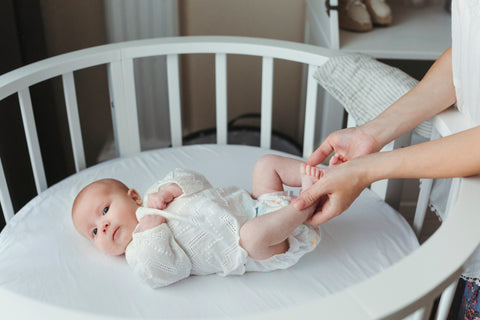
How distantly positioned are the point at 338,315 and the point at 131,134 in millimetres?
885

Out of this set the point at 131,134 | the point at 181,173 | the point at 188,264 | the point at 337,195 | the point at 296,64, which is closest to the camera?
the point at 337,195

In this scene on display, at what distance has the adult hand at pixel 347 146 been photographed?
3.06ft

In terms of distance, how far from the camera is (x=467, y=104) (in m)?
0.83

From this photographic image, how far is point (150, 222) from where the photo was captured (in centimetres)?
95

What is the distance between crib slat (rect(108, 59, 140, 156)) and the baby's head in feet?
0.86

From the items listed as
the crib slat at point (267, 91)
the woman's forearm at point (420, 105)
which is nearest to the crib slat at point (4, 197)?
the crib slat at point (267, 91)

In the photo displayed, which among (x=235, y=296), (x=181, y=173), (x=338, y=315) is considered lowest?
(x=235, y=296)

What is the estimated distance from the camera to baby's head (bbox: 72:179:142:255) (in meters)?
0.96

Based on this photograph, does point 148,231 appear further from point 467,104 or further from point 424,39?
point 424,39

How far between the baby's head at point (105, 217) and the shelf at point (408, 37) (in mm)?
663

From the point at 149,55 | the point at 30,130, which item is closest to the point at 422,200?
the point at 149,55

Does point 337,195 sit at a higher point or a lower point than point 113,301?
higher

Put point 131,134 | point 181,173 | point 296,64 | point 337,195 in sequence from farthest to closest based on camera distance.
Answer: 1. point 296,64
2. point 131,134
3. point 181,173
4. point 337,195

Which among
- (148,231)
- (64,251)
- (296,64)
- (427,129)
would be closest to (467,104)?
(427,129)
